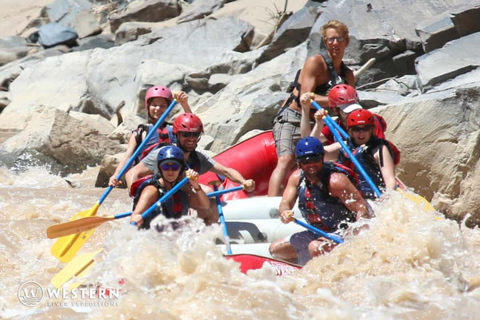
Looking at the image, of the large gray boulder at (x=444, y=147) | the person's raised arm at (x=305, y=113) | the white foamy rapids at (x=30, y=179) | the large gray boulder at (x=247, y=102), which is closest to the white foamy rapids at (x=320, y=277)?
the person's raised arm at (x=305, y=113)

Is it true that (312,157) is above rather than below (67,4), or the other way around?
above

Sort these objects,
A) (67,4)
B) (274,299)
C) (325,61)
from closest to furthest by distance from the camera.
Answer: (274,299) < (325,61) < (67,4)

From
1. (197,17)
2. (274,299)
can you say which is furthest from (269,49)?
(274,299)

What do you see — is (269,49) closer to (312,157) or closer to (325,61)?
(325,61)

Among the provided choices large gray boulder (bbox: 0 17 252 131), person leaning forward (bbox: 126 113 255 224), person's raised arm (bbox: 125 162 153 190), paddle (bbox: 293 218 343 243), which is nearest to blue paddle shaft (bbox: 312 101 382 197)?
paddle (bbox: 293 218 343 243)

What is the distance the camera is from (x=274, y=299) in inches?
178

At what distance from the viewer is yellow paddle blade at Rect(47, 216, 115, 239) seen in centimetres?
544

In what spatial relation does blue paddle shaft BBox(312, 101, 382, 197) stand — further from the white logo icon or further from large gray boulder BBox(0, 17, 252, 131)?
large gray boulder BBox(0, 17, 252, 131)

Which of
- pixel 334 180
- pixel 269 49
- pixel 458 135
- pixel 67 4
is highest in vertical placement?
pixel 334 180

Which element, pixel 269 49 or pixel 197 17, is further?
pixel 197 17

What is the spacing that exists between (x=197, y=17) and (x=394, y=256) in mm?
→ 12873

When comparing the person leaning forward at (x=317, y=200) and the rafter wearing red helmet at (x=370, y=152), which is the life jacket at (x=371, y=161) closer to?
the rafter wearing red helmet at (x=370, y=152)

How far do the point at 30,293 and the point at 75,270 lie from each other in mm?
329

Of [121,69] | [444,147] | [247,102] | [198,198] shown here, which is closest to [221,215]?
[198,198]
